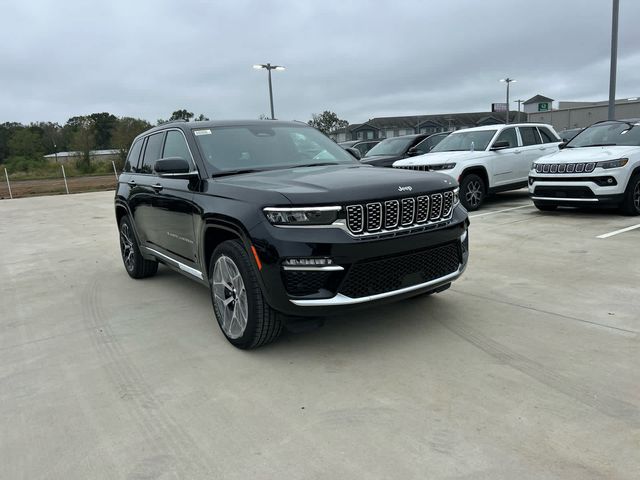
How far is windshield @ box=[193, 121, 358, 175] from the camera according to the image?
14.3ft

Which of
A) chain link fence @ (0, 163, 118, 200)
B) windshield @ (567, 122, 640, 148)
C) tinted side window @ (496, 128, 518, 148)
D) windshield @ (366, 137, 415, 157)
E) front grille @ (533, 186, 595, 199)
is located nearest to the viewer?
front grille @ (533, 186, 595, 199)

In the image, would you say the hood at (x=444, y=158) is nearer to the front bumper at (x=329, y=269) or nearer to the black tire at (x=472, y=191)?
the black tire at (x=472, y=191)

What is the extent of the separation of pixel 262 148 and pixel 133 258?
8.70ft

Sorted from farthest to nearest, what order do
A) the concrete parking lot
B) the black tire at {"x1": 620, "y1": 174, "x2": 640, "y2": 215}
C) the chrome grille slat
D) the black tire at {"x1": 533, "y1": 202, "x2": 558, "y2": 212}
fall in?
the black tire at {"x1": 533, "y1": 202, "x2": 558, "y2": 212} → the black tire at {"x1": 620, "y1": 174, "x2": 640, "y2": 215} → the chrome grille slat → the concrete parking lot

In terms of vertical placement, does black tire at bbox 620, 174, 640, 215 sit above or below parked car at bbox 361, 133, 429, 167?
below

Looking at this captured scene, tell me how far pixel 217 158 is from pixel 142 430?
92.7 inches

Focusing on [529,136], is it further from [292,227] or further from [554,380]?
[292,227]

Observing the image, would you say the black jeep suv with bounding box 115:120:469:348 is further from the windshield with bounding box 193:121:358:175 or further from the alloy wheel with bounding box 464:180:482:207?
the alloy wheel with bounding box 464:180:482:207

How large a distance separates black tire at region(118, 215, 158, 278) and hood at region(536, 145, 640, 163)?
22.7 feet

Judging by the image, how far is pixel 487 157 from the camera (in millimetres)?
10430

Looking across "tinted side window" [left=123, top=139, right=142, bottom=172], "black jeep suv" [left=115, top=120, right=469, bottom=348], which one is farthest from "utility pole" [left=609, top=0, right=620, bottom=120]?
"tinted side window" [left=123, top=139, right=142, bottom=172]

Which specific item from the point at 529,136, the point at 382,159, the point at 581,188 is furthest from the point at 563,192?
the point at 382,159

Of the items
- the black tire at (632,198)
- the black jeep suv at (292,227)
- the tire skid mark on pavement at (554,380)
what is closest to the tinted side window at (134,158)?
the black jeep suv at (292,227)

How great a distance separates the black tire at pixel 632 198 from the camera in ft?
27.0
